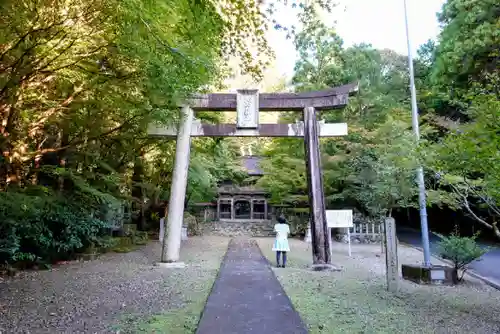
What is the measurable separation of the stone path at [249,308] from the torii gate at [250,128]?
2.30 metres

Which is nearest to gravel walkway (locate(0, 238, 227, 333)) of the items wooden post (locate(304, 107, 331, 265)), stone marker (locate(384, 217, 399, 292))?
wooden post (locate(304, 107, 331, 265))

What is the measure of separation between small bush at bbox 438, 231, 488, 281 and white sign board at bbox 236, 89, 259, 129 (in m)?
5.45

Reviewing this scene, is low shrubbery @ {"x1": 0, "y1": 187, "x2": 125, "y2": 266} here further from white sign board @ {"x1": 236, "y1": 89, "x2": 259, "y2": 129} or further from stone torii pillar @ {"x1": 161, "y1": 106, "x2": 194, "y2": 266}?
white sign board @ {"x1": 236, "y1": 89, "x2": 259, "y2": 129}

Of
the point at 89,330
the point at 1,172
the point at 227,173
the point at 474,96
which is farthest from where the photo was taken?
the point at 227,173

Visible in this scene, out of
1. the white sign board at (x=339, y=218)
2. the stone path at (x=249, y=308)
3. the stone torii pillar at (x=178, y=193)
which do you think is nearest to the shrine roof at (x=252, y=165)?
the white sign board at (x=339, y=218)

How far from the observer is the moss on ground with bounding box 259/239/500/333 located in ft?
15.0

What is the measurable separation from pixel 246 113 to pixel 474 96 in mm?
6125

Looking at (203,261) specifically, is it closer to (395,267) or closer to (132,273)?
(132,273)

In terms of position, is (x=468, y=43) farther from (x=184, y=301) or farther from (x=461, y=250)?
(x=184, y=301)

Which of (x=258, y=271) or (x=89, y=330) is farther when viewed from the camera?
(x=258, y=271)

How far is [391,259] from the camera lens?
6.81 metres

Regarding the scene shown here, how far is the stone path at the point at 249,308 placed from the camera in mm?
4242

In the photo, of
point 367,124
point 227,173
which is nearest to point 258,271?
point 367,124

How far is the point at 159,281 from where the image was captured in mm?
7434
